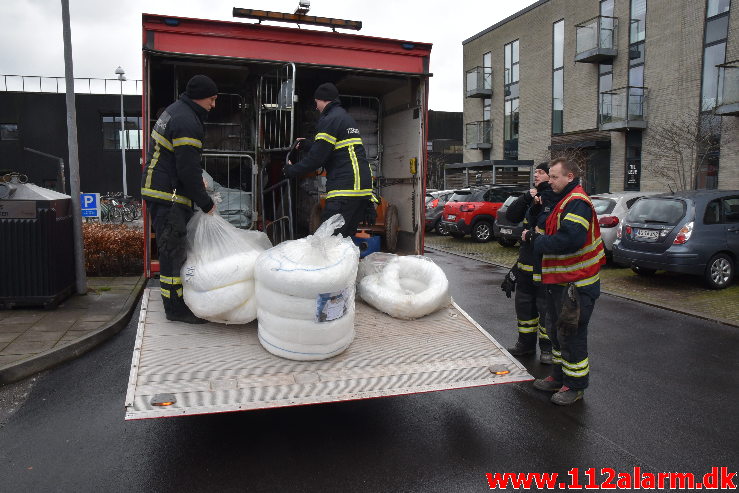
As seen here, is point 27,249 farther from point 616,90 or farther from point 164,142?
point 616,90

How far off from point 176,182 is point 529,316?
131 inches

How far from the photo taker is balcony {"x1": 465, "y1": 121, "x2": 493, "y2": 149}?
31828mm

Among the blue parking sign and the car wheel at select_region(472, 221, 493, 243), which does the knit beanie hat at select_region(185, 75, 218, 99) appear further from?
the car wheel at select_region(472, 221, 493, 243)

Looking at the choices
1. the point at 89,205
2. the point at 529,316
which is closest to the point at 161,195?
the point at 529,316

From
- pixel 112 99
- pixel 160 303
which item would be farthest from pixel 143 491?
pixel 112 99

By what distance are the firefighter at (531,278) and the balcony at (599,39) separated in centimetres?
2063

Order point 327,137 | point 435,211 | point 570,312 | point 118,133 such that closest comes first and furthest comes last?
point 570,312, point 327,137, point 435,211, point 118,133

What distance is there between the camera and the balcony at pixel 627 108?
21.8 meters

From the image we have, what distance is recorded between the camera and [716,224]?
8891mm

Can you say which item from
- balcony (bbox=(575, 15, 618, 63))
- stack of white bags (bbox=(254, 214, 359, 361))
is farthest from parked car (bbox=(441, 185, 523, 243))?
stack of white bags (bbox=(254, 214, 359, 361))

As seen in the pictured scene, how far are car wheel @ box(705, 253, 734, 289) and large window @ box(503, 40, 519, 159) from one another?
70.9 ft

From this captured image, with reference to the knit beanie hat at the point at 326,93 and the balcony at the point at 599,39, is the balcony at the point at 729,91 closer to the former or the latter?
the balcony at the point at 599,39

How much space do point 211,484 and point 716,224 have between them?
8.52m

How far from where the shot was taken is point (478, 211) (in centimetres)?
1598
